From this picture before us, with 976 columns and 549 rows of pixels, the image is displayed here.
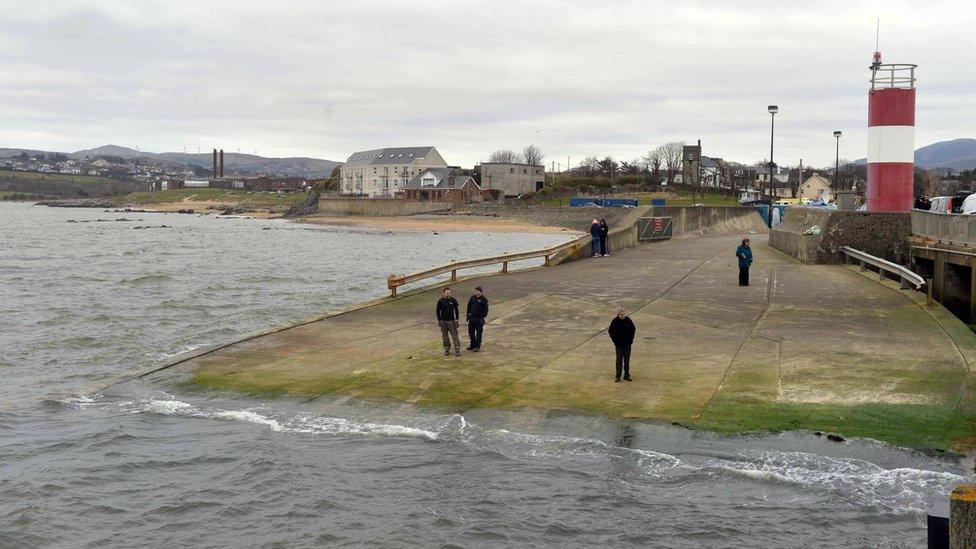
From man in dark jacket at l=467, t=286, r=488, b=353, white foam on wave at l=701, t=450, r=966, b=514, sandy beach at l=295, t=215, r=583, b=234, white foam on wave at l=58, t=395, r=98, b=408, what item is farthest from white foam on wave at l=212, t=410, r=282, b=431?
sandy beach at l=295, t=215, r=583, b=234

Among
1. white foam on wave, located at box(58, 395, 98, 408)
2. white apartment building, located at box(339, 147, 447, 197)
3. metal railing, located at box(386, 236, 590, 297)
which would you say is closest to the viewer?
white foam on wave, located at box(58, 395, 98, 408)

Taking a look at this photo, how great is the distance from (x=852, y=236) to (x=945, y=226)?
511 centimetres

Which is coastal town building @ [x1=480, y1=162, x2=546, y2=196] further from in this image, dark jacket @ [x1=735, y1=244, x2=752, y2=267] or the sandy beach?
dark jacket @ [x1=735, y1=244, x2=752, y2=267]

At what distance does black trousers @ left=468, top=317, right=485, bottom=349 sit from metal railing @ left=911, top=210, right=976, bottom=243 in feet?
37.7

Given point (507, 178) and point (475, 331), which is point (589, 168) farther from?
point (475, 331)

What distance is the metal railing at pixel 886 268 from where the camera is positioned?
775 inches

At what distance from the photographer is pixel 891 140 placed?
86.3ft

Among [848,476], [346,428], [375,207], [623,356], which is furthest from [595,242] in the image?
[375,207]

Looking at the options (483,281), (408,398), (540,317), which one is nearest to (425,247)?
(483,281)

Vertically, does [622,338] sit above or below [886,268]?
below

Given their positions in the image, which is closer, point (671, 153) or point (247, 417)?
point (247, 417)

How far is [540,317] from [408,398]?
6.31 m

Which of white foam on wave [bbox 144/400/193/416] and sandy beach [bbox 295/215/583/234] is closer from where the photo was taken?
white foam on wave [bbox 144/400/193/416]

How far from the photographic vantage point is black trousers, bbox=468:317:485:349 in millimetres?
16359
